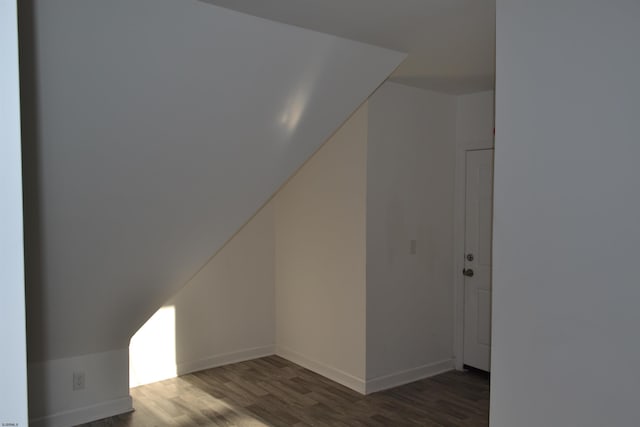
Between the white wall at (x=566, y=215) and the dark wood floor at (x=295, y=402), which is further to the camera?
the dark wood floor at (x=295, y=402)

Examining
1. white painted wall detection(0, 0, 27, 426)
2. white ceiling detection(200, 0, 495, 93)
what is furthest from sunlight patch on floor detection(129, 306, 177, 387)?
white painted wall detection(0, 0, 27, 426)

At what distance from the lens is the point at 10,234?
28.5 inches

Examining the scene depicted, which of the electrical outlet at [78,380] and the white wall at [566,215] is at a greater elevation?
the white wall at [566,215]

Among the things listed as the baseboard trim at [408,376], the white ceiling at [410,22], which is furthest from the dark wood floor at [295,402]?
the white ceiling at [410,22]

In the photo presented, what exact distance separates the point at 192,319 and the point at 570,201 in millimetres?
3529

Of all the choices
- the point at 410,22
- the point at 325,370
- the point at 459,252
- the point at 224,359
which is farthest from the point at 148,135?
the point at 459,252

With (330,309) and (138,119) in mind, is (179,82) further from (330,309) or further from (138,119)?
(330,309)

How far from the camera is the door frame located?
4.51m

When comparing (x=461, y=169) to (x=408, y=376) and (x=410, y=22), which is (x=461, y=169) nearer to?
(x=408, y=376)

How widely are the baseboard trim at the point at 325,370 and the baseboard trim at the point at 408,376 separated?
11 centimetres

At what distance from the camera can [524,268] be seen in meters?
2.05

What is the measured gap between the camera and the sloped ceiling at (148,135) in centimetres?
199

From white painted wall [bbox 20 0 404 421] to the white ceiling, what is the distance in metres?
0.09

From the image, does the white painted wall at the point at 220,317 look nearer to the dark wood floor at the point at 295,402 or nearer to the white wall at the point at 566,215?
the dark wood floor at the point at 295,402
